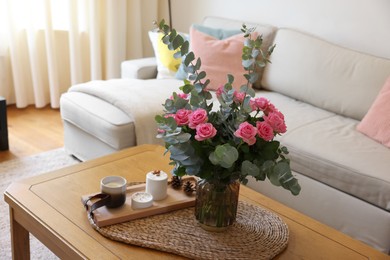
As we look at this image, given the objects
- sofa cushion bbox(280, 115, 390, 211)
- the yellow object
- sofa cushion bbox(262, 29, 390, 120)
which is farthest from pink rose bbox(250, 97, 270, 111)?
the yellow object

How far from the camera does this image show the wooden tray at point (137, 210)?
4.82 feet

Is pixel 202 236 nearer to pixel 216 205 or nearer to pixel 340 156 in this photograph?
pixel 216 205

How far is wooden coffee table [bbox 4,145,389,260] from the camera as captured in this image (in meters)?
1.39

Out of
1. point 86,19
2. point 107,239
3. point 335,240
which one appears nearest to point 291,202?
point 335,240

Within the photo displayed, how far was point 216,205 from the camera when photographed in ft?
4.71

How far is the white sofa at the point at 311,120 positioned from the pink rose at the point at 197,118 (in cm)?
100

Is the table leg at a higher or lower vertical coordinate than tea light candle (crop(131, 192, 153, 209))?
lower

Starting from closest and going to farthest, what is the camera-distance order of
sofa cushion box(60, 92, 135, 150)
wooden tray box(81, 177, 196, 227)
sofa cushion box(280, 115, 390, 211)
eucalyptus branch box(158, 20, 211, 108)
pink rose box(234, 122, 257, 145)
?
pink rose box(234, 122, 257, 145), eucalyptus branch box(158, 20, 211, 108), wooden tray box(81, 177, 196, 227), sofa cushion box(280, 115, 390, 211), sofa cushion box(60, 92, 135, 150)

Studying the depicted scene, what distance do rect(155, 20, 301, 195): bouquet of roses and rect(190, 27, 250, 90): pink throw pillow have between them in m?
1.49

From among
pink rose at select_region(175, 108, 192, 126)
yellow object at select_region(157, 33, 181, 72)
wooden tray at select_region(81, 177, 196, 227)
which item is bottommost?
wooden tray at select_region(81, 177, 196, 227)

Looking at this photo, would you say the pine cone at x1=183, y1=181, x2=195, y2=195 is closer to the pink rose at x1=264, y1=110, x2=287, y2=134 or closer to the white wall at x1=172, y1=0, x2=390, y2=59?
the pink rose at x1=264, y1=110, x2=287, y2=134

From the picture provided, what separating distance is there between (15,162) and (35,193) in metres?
1.27

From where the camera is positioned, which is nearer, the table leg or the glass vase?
the glass vase

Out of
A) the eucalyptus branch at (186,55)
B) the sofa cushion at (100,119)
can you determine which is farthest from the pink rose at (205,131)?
the sofa cushion at (100,119)
